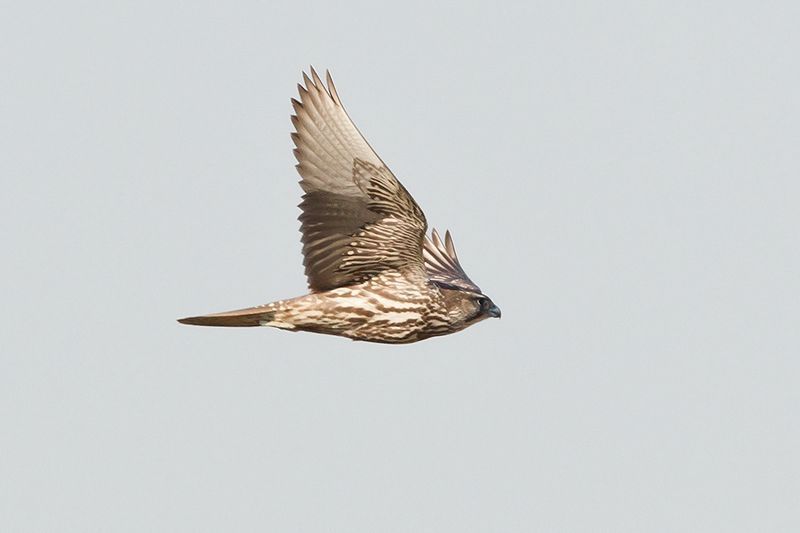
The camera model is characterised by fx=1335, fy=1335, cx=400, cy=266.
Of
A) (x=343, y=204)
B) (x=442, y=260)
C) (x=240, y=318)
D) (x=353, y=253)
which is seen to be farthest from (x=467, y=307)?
(x=442, y=260)

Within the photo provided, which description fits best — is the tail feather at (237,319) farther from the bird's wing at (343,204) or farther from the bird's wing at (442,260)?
the bird's wing at (442,260)

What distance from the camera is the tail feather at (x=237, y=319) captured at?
34.2 ft

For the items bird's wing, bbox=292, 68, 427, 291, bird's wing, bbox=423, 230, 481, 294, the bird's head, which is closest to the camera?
bird's wing, bbox=292, 68, 427, 291

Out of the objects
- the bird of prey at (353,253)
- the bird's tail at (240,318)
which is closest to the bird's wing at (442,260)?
the bird of prey at (353,253)

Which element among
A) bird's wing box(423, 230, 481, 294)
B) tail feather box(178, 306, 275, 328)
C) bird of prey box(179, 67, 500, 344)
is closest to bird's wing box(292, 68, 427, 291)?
bird of prey box(179, 67, 500, 344)

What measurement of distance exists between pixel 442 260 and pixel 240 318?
3.48m

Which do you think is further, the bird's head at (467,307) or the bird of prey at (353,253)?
the bird's head at (467,307)

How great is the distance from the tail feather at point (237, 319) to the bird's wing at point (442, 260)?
2.52m

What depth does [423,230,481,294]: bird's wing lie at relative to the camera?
13.2 meters

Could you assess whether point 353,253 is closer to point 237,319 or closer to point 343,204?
point 343,204

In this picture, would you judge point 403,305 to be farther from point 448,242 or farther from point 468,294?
point 448,242

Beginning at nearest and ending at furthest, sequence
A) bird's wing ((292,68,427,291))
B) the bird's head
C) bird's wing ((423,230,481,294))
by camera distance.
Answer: bird's wing ((292,68,427,291))
the bird's head
bird's wing ((423,230,481,294))

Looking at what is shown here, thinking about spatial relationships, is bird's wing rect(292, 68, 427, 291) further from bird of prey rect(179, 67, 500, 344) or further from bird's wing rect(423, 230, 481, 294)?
bird's wing rect(423, 230, 481, 294)

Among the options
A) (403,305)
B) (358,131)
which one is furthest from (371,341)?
(358,131)
